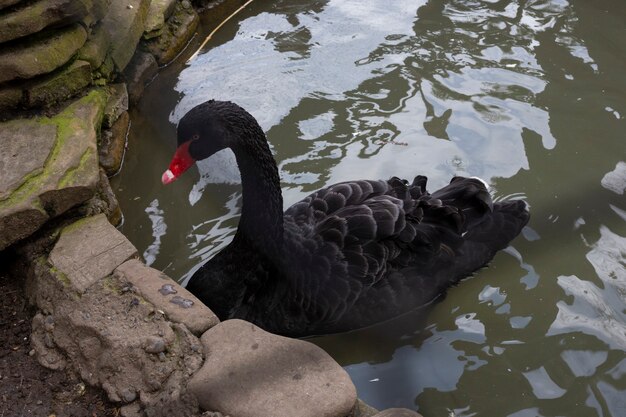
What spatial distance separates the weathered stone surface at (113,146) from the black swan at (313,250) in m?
0.89

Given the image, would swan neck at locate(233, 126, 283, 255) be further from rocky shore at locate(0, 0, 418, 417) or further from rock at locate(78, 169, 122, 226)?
rock at locate(78, 169, 122, 226)

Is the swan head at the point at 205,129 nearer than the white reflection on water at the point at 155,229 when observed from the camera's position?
Yes

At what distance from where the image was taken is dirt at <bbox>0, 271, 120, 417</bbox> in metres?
2.50

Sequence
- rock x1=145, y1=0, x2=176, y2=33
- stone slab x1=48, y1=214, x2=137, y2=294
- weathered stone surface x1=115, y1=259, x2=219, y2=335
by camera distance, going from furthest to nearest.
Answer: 1. rock x1=145, y1=0, x2=176, y2=33
2. stone slab x1=48, y1=214, x2=137, y2=294
3. weathered stone surface x1=115, y1=259, x2=219, y2=335

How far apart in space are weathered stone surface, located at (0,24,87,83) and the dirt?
3.53ft

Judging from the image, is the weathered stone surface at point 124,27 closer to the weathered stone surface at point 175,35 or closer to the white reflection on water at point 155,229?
the weathered stone surface at point 175,35

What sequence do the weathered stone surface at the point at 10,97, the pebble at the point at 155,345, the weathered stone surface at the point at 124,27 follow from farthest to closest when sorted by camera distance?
1. the weathered stone surface at the point at 124,27
2. the weathered stone surface at the point at 10,97
3. the pebble at the point at 155,345

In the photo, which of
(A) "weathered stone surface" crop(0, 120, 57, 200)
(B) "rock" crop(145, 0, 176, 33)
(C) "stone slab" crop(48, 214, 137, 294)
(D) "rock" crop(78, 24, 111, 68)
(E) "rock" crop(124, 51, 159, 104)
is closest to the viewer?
(C) "stone slab" crop(48, 214, 137, 294)

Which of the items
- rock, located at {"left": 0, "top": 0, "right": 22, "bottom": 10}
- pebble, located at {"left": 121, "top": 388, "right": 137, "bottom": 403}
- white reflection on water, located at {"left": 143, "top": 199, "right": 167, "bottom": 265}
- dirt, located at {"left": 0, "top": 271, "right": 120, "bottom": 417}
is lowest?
white reflection on water, located at {"left": 143, "top": 199, "right": 167, "bottom": 265}

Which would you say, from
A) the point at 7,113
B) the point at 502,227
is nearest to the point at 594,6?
the point at 502,227

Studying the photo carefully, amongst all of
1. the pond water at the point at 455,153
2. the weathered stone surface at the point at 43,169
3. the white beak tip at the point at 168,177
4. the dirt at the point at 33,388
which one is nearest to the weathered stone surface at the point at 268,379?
the dirt at the point at 33,388

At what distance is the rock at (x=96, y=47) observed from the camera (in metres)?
3.79

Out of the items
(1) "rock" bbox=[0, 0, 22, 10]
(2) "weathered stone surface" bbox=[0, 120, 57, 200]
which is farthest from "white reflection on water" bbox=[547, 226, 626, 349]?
(1) "rock" bbox=[0, 0, 22, 10]

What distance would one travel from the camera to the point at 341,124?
13.8 ft
